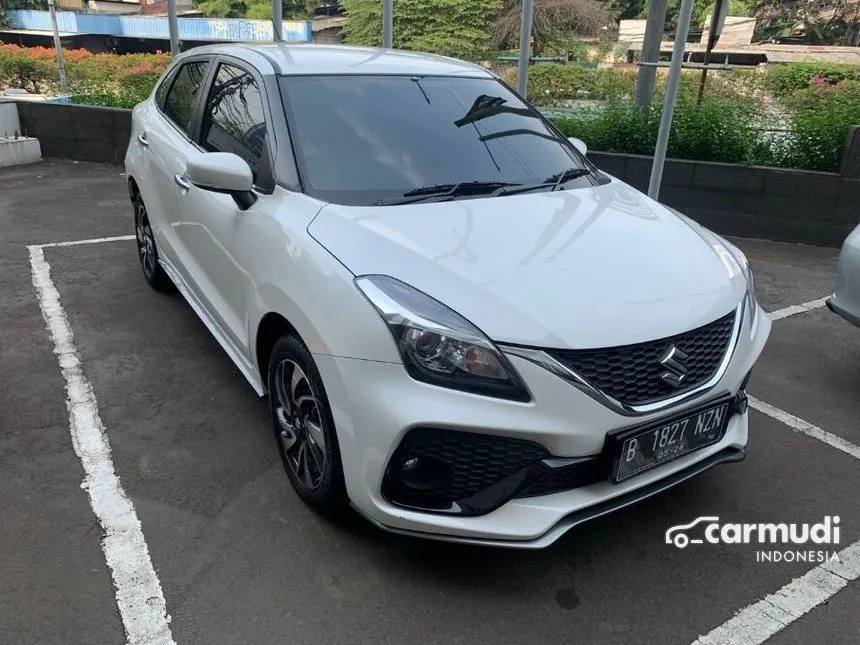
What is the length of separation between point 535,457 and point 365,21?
39.3m

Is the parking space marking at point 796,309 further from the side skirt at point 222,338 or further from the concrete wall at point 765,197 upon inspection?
the side skirt at point 222,338

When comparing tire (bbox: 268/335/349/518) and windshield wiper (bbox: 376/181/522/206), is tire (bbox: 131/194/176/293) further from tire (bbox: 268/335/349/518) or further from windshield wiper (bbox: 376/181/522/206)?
windshield wiper (bbox: 376/181/522/206)

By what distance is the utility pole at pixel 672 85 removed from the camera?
5695mm

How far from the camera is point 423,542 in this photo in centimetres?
264

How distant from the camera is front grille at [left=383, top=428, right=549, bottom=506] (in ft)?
6.98

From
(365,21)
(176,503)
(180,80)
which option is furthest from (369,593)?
(365,21)

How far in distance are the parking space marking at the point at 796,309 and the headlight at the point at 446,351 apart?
11.9 ft

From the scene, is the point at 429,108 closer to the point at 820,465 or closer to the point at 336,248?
the point at 336,248

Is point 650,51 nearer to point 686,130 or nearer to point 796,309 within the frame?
point 686,130

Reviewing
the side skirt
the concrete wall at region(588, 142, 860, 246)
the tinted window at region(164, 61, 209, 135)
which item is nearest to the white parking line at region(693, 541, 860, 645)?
the side skirt

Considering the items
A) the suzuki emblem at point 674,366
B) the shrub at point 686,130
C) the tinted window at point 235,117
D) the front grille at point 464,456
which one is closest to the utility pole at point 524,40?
the shrub at point 686,130

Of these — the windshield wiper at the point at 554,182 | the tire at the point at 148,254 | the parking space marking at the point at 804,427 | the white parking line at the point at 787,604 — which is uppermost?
the windshield wiper at the point at 554,182

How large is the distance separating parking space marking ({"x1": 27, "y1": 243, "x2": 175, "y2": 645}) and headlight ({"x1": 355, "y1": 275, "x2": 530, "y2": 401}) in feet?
3.83

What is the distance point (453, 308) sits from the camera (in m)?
2.18
